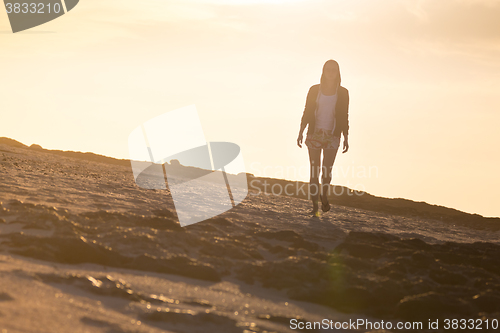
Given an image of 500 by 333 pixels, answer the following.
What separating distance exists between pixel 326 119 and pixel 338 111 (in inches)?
7.9

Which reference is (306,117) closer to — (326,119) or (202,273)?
(326,119)

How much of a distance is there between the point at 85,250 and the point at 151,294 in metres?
0.81

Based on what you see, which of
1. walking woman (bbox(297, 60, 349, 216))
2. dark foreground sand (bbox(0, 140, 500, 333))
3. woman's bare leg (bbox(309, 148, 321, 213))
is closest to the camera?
dark foreground sand (bbox(0, 140, 500, 333))

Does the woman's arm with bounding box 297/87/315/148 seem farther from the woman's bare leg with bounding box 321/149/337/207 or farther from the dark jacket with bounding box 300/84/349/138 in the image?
the woman's bare leg with bounding box 321/149/337/207

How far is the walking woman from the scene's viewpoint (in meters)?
6.30

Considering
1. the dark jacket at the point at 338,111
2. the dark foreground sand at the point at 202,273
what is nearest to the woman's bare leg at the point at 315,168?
the dark jacket at the point at 338,111

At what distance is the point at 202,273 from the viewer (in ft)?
10.7

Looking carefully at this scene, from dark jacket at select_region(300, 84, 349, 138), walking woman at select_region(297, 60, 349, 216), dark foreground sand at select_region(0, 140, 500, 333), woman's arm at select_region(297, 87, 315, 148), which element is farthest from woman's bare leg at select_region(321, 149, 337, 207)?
dark foreground sand at select_region(0, 140, 500, 333)

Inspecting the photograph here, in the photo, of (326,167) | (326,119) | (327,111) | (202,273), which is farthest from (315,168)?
(202,273)

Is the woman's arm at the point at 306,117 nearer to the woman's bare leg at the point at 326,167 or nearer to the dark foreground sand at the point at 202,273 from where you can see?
the woman's bare leg at the point at 326,167

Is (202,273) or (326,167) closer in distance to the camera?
(202,273)

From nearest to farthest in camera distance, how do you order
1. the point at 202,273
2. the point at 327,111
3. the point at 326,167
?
the point at 202,273, the point at 327,111, the point at 326,167

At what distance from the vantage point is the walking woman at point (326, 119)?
6.30 metres

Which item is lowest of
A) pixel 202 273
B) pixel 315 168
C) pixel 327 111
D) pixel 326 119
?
pixel 202 273
